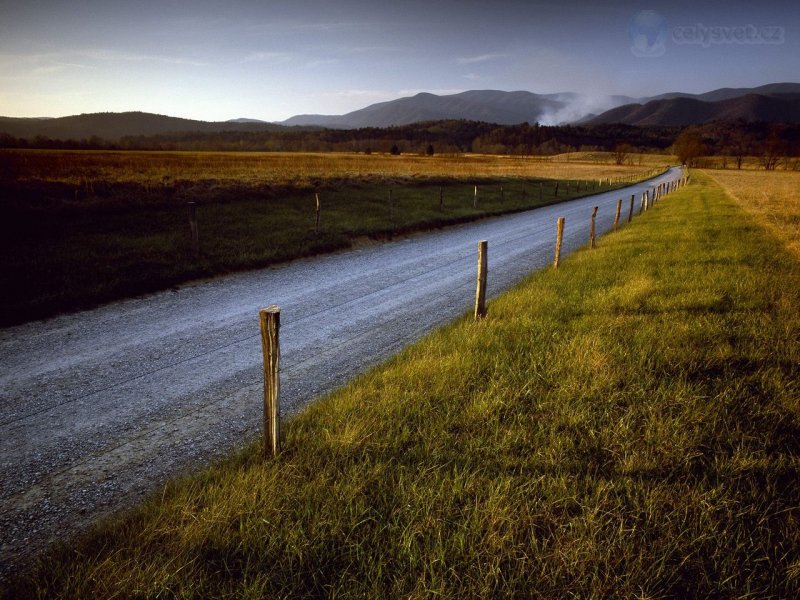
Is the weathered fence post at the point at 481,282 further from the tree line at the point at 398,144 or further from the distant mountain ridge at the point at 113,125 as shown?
the distant mountain ridge at the point at 113,125

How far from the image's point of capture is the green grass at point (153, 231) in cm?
832

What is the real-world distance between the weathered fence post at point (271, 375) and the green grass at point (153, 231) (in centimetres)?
611

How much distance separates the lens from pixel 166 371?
17.6 feet

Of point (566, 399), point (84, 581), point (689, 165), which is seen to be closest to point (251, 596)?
point (84, 581)

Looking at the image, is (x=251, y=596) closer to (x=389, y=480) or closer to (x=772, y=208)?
(x=389, y=480)

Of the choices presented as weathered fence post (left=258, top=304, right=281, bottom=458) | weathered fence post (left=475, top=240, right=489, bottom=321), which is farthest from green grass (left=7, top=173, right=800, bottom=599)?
weathered fence post (left=475, top=240, right=489, bottom=321)

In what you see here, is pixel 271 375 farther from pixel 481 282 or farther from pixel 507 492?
pixel 481 282

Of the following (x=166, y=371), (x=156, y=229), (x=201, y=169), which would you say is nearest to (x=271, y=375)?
(x=166, y=371)

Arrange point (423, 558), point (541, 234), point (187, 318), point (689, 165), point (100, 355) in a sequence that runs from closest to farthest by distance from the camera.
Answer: point (423, 558)
point (100, 355)
point (187, 318)
point (541, 234)
point (689, 165)

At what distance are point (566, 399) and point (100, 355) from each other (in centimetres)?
583

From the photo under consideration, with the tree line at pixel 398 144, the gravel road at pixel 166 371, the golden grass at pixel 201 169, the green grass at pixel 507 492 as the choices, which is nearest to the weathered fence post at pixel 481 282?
the gravel road at pixel 166 371

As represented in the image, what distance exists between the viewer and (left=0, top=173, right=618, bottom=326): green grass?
832cm

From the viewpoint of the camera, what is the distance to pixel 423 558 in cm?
246

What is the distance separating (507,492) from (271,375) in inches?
74.7
